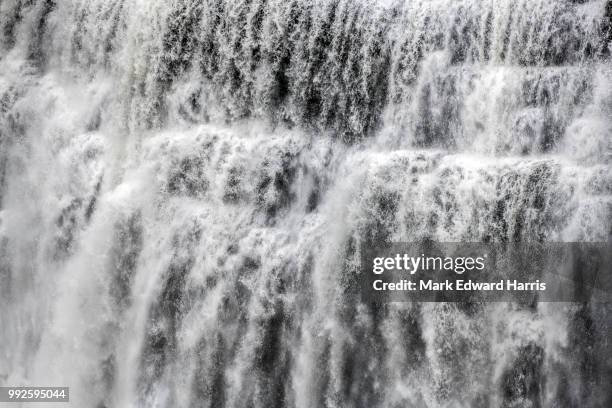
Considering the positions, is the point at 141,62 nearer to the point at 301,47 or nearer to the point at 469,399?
the point at 301,47

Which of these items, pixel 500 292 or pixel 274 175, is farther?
pixel 274 175

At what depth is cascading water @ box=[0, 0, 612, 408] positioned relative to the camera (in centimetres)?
1024

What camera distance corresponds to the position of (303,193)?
12.2m

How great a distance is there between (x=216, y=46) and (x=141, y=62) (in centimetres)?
160

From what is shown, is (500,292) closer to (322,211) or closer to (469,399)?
(469,399)

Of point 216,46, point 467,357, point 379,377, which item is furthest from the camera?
point 216,46

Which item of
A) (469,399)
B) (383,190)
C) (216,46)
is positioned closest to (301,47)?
(216,46)

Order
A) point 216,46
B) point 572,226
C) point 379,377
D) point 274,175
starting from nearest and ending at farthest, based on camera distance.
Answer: point 572,226 < point 379,377 < point 274,175 < point 216,46

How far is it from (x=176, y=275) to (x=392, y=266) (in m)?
3.46

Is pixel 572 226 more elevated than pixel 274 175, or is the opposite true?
pixel 274 175

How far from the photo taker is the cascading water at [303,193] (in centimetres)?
1024

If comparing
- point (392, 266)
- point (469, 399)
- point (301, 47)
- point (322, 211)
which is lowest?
point (469, 399)

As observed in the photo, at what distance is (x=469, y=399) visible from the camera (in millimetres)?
10586

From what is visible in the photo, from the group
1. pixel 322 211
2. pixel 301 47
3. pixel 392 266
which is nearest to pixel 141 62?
pixel 301 47
